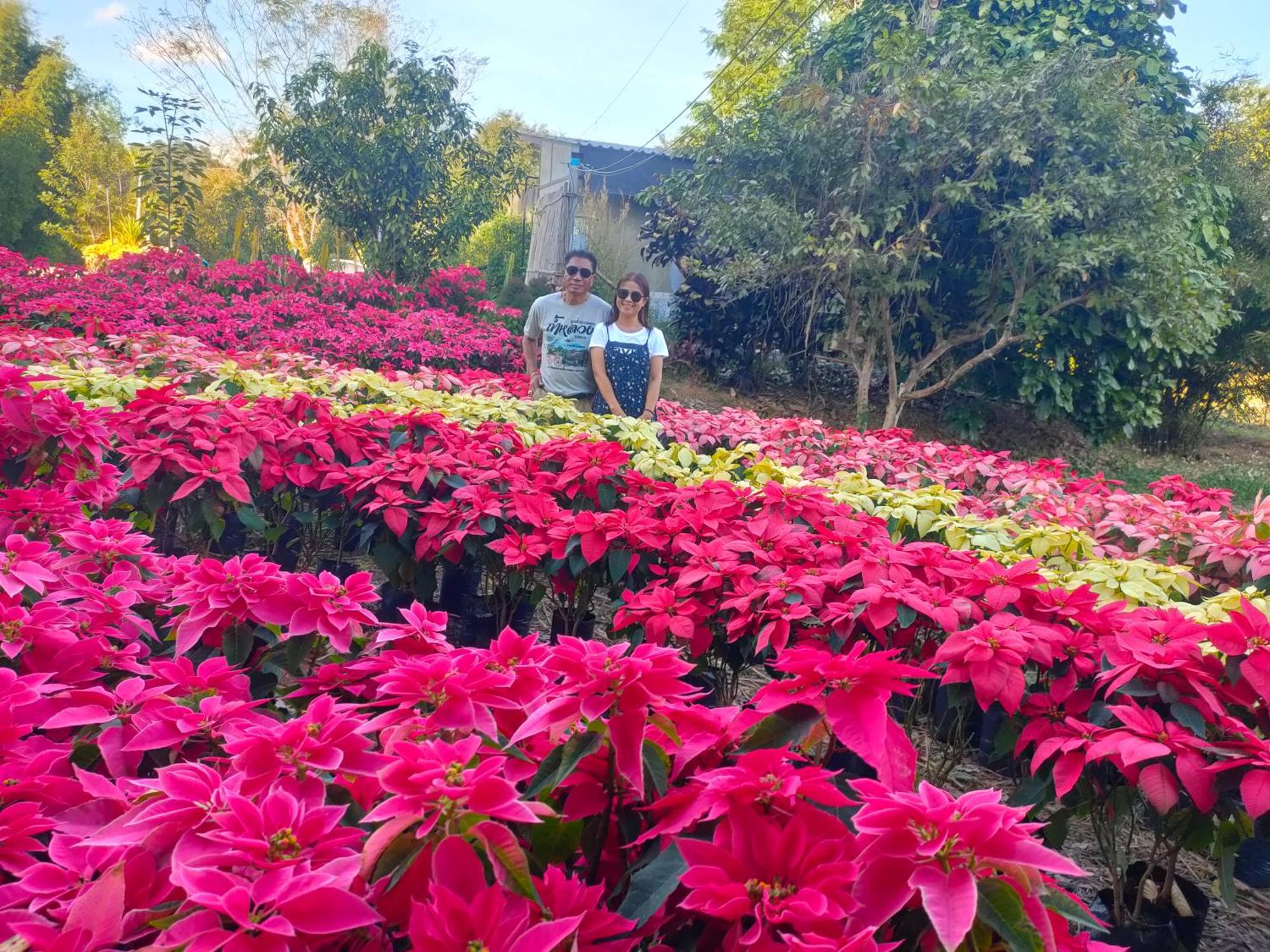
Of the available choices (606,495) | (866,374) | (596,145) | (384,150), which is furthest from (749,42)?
(606,495)

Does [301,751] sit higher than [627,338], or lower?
lower

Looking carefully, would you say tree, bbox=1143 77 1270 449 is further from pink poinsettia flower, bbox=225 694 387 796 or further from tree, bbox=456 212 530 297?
pink poinsettia flower, bbox=225 694 387 796

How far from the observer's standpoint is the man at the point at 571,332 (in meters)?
4.72

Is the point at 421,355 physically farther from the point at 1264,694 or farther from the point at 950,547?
the point at 1264,694

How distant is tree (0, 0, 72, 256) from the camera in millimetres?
22547

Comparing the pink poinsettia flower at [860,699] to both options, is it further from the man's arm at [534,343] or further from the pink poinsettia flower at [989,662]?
the man's arm at [534,343]

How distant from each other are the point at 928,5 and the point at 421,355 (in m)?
6.22

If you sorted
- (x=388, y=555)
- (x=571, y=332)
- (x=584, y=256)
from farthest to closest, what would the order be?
(x=571, y=332) → (x=584, y=256) → (x=388, y=555)

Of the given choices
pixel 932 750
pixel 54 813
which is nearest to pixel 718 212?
pixel 932 750

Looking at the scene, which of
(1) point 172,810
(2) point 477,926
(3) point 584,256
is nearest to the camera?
(2) point 477,926

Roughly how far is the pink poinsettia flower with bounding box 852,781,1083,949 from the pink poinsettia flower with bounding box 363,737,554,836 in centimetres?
28

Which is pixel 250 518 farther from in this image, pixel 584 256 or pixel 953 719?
pixel 584 256

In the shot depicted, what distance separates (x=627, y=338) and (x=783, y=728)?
3694 millimetres

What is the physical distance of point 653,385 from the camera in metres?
4.57
